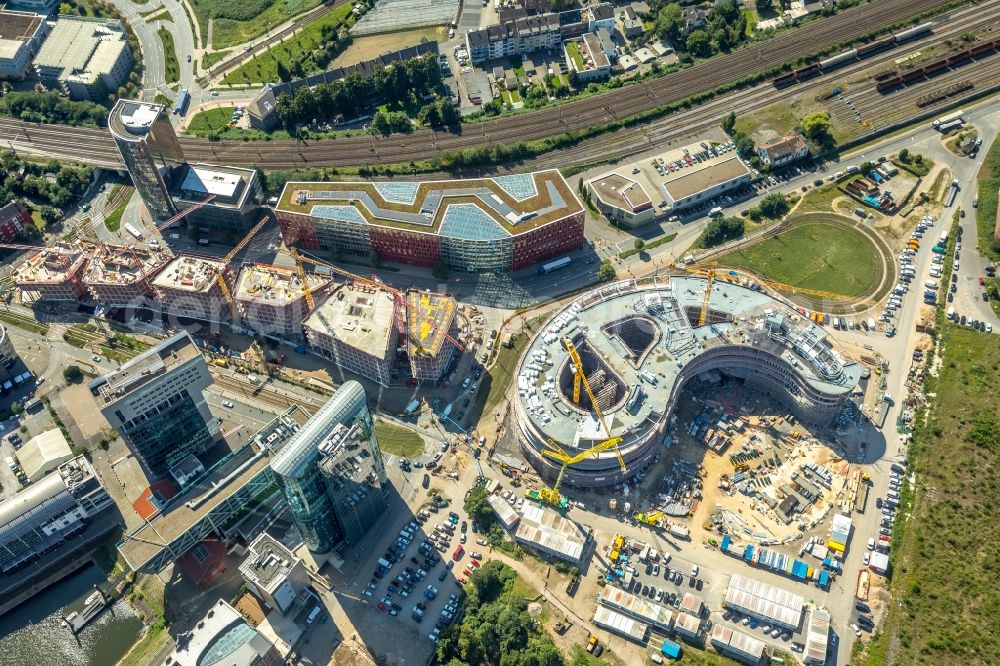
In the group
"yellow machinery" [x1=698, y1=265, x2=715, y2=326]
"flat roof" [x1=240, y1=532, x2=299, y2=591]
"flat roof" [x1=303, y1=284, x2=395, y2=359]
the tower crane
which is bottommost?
"flat roof" [x1=240, y1=532, x2=299, y2=591]

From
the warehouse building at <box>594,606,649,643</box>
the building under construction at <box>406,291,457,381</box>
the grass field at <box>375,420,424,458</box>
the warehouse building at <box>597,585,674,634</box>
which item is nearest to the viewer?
the warehouse building at <box>594,606,649,643</box>

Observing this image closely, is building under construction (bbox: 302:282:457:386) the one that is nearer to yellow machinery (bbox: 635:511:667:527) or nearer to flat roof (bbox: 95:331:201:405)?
flat roof (bbox: 95:331:201:405)

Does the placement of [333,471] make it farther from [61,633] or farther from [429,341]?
[61,633]

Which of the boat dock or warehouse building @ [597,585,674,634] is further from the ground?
warehouse building @ [597,585,674,634]

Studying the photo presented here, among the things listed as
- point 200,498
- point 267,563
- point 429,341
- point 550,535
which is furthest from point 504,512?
point 200,498

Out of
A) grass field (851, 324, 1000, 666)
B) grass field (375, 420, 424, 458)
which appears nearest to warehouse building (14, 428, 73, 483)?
grass field (375, 420, 424, 458)

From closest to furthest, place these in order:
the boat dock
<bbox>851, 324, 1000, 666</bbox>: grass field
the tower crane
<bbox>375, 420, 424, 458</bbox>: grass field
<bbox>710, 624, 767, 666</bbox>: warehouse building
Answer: <bbox>851, 324, 1000, 666</bbox>: grass field
<bbox>710, 624, 767, 666</bbox>: warehouse building
the boat dock
the tower crane
<bbox>375, 420, 424, 458</bbox>: grass field
